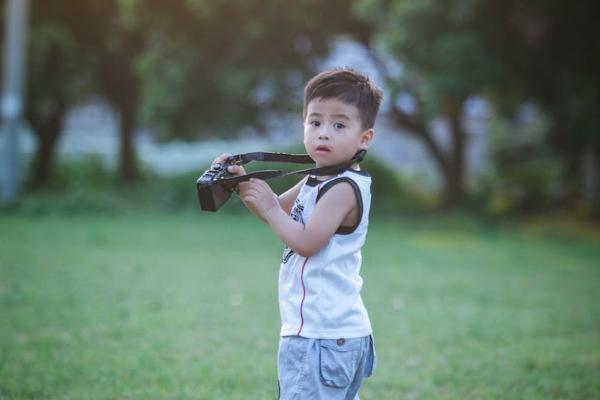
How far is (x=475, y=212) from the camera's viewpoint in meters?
15.8

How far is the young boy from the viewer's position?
2.54 m

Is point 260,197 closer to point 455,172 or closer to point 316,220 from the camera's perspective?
point 316,220

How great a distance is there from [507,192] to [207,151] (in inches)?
436

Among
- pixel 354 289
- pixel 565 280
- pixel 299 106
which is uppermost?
pixel 299 106

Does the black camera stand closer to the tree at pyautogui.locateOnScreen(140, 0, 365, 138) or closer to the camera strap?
the camera strap

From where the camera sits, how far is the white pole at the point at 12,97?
46.9 ft

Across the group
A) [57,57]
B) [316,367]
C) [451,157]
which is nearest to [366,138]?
[316,367]

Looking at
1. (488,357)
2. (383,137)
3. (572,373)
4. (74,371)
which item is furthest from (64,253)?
(383,137)

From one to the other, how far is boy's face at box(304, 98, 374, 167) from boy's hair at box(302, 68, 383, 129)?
2 centimetres

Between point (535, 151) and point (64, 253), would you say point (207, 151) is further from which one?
point (64, 253)

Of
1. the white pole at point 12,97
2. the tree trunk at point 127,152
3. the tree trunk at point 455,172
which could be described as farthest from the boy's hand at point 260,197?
the tree trunk at point 127,152

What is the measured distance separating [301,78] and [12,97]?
5870 mm

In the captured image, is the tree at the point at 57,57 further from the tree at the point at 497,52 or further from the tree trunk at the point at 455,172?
the tree trunk at the point at 455,172

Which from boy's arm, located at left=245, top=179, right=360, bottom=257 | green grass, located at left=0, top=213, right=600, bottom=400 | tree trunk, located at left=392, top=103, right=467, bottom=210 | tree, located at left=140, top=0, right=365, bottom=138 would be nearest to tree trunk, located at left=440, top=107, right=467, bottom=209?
tree trunk, located at left=392, top=103, right=467, bottom=210
